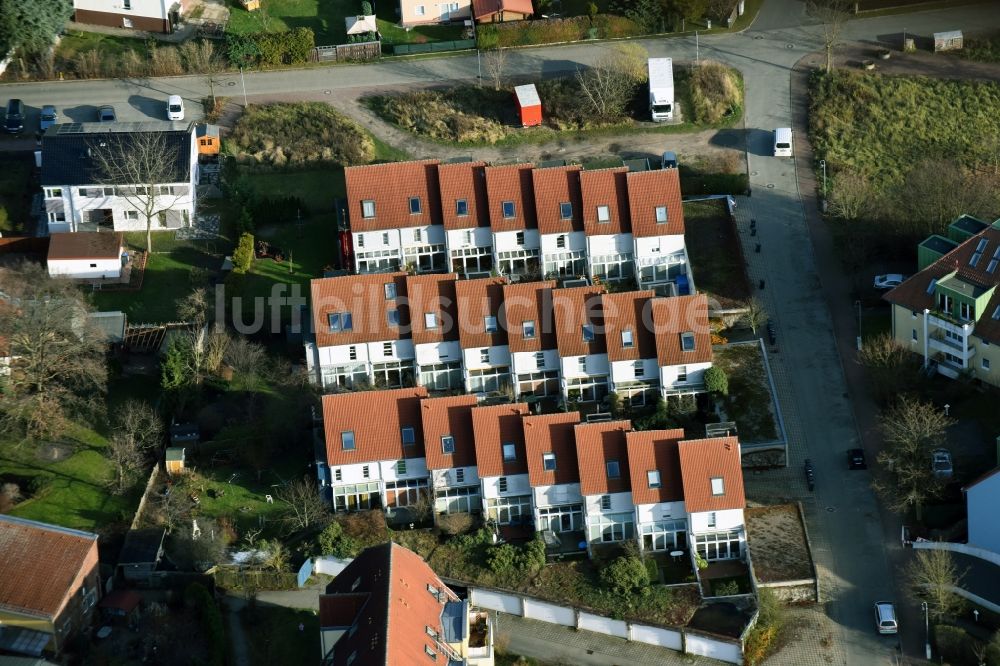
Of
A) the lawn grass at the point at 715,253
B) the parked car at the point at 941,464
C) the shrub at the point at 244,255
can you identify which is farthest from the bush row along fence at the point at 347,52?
the parked car at the point at 941,464

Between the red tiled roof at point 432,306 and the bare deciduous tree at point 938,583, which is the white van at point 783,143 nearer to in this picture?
the red tiled roof at point 432,306

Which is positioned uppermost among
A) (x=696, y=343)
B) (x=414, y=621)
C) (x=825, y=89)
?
(x=825, y=89)

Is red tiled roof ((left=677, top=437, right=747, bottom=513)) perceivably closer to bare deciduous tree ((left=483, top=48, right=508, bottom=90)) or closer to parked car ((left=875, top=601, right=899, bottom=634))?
parked car ((left=875, top=601, right=899, bottom=634))

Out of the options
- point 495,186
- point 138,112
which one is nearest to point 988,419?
point 495,186

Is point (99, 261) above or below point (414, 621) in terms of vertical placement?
above

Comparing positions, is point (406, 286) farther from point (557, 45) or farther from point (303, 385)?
point (557, 45)

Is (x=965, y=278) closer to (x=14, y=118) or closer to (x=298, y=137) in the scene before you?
(x=298, y=137)

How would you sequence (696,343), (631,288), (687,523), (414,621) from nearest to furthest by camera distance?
(414,621)
(687,523)
(696,343)
(631,288)
